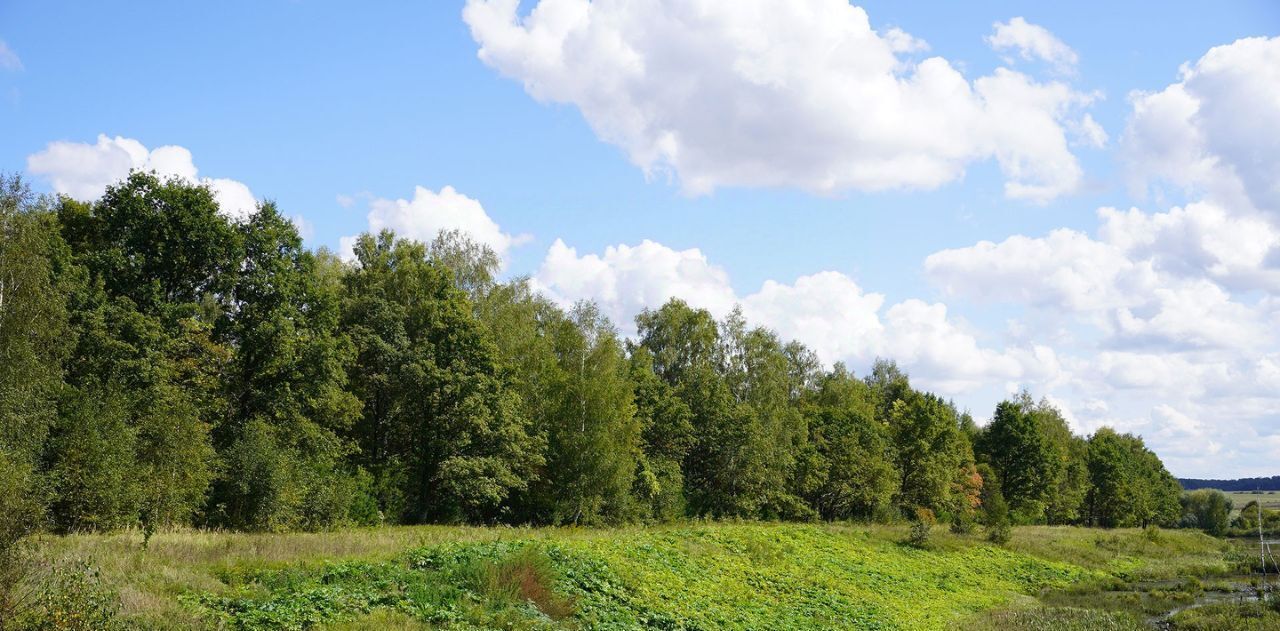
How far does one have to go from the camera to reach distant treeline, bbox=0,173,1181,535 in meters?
30.0

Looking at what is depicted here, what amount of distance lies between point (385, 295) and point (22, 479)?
35917 millimetres

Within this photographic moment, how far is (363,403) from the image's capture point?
45.5 meters

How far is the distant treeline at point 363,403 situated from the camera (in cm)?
3000

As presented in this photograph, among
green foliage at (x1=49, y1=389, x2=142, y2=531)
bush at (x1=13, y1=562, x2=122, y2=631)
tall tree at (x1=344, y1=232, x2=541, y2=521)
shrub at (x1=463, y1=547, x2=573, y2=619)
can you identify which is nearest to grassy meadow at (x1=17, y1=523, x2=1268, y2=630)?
shrub at (x1=463, y1=547, x2=573, y2=619)

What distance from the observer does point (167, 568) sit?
18.2m

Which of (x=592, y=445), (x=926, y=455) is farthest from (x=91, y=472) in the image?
(x=926, y=455)

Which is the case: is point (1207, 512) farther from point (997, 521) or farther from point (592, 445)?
point (592, 445)

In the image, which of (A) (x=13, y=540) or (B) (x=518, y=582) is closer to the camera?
(A) (x=13, y=540)

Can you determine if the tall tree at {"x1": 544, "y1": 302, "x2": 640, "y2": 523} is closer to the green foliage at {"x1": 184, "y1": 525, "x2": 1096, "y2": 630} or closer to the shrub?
the green foliage at {"x1": 184, "y1": 525, "x2": 1096, "y2": 630}

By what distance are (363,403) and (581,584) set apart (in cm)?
2788

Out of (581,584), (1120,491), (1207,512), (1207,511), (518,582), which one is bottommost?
(581,584)

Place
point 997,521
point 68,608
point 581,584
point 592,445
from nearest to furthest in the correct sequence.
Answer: point 68,608 → point 581,584 → point 592,445 → point 997,521

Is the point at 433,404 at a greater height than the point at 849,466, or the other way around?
the point at 433,404

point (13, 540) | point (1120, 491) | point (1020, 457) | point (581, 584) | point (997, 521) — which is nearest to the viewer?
point (13, 540)
